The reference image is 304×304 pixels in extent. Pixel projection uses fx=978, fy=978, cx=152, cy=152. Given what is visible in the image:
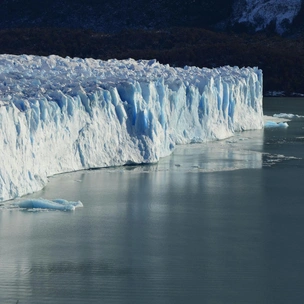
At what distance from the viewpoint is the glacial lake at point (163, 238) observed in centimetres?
728

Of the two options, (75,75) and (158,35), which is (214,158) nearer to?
(75,75)

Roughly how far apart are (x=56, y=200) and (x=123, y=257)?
81.5 inches

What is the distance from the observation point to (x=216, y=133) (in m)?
16.5

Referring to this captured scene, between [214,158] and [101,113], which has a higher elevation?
[101,113]

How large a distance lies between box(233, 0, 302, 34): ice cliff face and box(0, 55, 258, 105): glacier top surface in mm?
24634

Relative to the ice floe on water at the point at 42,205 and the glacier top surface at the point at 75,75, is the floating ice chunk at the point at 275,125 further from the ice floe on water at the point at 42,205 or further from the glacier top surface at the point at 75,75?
the ice floe on water at the point at 42,205

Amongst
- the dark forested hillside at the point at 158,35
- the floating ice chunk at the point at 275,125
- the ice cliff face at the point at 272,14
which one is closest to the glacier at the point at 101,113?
the floating ice chunk at the point at 275,125

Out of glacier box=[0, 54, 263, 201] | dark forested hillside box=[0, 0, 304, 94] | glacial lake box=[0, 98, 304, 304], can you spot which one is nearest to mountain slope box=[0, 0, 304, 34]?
dark forested hillside box=[0, 0, 304, 94]

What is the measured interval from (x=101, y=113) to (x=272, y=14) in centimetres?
3271

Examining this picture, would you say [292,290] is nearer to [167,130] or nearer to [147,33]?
[167,130]

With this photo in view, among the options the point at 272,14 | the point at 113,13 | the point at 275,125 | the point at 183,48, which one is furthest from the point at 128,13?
the point at 275,125

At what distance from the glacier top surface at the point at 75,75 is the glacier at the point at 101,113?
0.02 metres

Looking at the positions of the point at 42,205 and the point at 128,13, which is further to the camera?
the point at 128,13

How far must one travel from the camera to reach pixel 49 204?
989 cm
